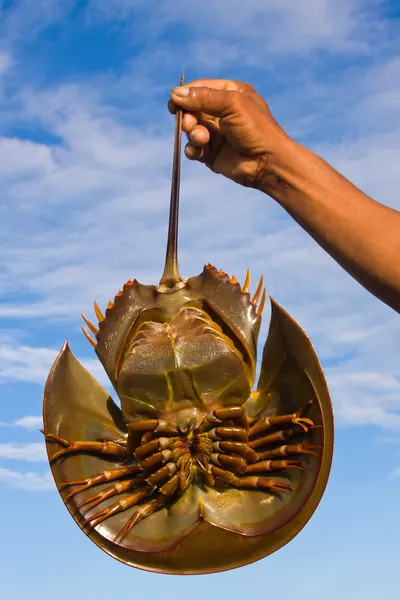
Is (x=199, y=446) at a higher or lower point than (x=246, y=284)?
lower

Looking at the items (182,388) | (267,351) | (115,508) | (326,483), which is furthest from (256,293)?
(115,508)

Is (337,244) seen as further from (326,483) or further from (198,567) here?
(198,567)

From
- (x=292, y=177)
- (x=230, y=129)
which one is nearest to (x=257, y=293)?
(x=230, y=129)

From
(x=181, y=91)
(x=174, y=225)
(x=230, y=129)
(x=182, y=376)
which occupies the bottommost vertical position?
(x=182, y=376)

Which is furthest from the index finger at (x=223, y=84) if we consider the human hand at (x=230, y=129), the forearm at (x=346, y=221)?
the forearm at (x=346, y=221)

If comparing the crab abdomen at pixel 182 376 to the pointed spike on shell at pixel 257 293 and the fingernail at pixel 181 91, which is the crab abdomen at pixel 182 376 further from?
the fingernail at pixel 181 91

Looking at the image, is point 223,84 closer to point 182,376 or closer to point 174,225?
point 174,225

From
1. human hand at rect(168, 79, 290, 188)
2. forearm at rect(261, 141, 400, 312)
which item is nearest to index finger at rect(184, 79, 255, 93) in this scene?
human hand at rect(168, 79, 290, 188)
